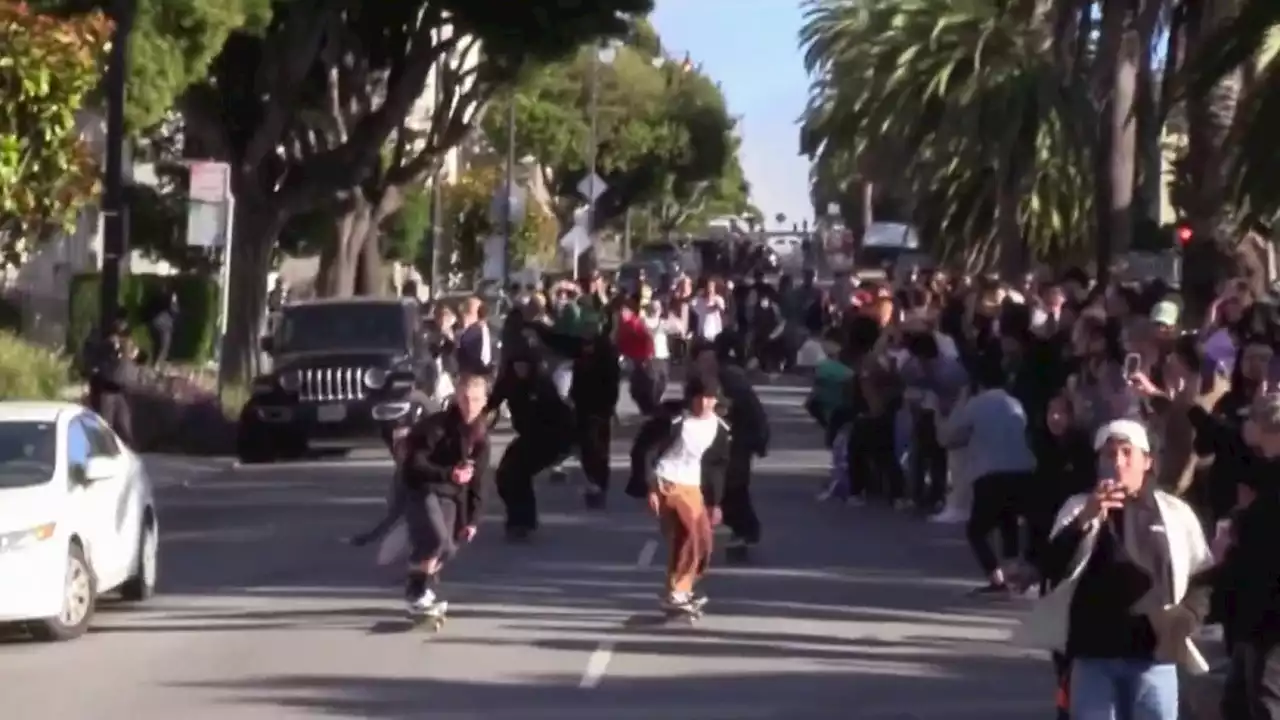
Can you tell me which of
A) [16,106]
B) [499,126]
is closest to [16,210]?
[16,106]

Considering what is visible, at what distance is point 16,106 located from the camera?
910 inches

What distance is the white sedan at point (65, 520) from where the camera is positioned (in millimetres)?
15453

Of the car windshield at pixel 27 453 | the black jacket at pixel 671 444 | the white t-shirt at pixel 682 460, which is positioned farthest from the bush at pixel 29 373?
the white t-shirt at pixel 682 460

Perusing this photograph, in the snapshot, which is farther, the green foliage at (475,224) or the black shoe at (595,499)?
the green foliage at (475,224)

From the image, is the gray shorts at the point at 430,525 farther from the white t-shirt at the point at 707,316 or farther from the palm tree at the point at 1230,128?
the white t-shirt at the point at 707,316

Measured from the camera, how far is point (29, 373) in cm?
2872

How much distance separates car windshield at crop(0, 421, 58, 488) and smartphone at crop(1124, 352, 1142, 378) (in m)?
6.49

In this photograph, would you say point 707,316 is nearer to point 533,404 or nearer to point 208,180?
point 208,180

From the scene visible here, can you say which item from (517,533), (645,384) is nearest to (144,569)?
(517,533)

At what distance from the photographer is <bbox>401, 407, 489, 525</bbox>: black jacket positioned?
1625 cm

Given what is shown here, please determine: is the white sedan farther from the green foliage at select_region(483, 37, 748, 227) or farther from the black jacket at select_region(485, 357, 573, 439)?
the green foliage at select_region(483, 37, 748, 227)

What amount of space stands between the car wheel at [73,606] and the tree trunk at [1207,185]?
16300 millimetres

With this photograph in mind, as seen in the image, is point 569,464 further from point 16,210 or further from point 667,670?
point 667,670

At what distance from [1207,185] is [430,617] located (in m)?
16.6
